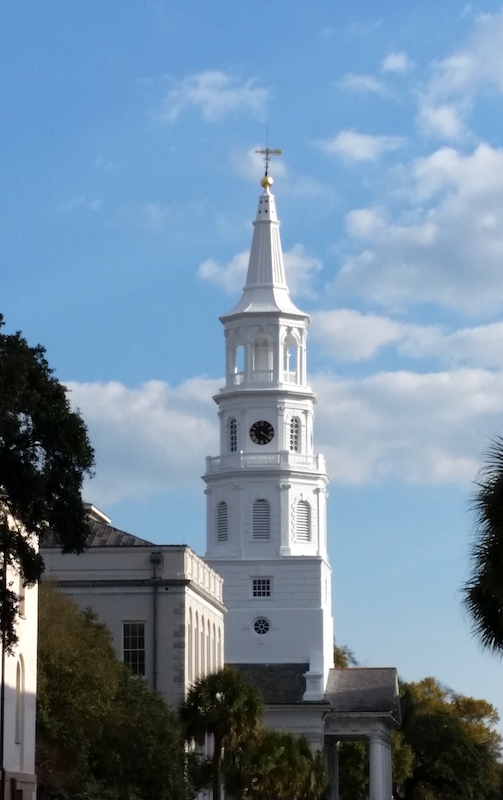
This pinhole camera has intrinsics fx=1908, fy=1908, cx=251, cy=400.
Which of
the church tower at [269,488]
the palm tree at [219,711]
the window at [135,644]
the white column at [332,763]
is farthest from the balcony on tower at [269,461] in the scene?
the palm tree at [219,711]

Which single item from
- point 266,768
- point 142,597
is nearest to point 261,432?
point 142,597

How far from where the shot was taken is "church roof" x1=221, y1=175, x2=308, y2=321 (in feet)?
374

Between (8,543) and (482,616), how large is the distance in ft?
28.2

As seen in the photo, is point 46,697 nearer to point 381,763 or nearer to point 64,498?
point 64,498

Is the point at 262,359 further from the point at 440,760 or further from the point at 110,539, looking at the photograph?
the point at 110,539

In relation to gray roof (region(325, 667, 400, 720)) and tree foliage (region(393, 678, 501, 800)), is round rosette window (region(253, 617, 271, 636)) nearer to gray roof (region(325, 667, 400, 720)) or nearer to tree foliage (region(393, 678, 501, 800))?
gray roof (region(325, 667, 400, 720))

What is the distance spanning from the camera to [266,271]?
382ft

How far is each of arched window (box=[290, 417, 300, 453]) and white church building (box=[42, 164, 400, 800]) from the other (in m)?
0.08

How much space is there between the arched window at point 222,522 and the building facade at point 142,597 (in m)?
40.0

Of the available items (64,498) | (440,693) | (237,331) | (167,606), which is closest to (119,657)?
(167,606)

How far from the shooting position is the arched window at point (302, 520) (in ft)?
370

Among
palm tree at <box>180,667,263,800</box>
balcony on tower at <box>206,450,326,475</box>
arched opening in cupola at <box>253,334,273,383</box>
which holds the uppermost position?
arched opening in cupola at <box>253,334,273,383</box>

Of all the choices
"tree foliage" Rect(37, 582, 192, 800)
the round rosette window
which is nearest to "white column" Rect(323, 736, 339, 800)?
the round rosette window

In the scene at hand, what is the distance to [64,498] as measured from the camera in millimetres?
35656
